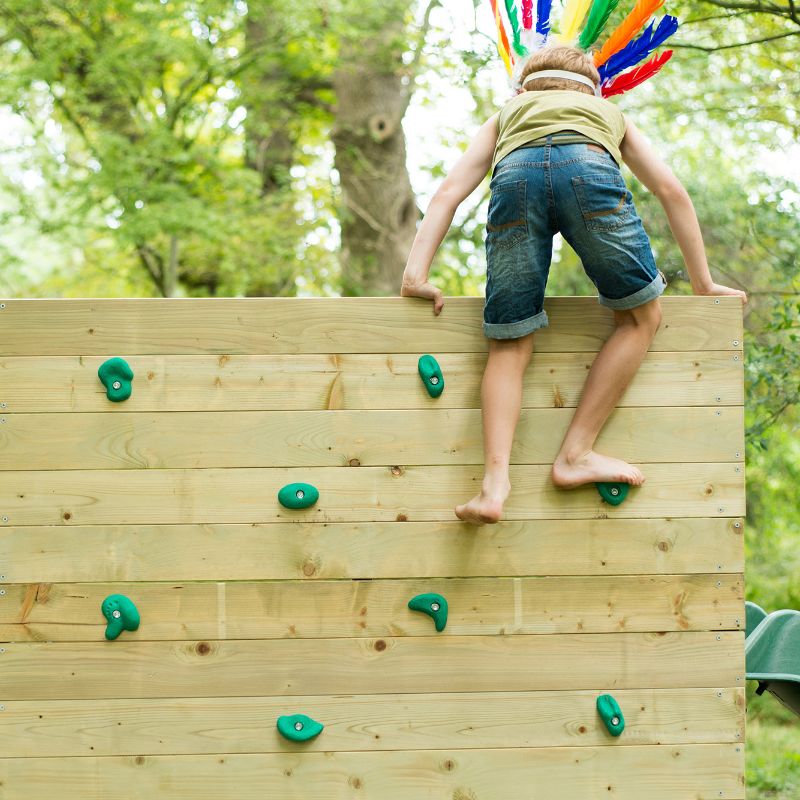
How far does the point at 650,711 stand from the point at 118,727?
1.43 meters

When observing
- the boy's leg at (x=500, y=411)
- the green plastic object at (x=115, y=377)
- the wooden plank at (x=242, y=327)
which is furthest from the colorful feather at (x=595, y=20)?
the green plastic object at (x=115, y=377)

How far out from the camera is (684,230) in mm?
2633

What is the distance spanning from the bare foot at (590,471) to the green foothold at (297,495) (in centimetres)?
65

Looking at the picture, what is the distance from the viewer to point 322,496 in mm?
2545

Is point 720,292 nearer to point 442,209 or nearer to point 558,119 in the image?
point 558,119

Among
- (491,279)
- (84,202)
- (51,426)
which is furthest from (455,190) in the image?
(84,202)

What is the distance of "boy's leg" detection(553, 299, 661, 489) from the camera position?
251 cm

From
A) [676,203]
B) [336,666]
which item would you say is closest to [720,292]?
[676,203]

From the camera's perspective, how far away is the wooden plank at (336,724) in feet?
8.21

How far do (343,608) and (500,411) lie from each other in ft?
2.22

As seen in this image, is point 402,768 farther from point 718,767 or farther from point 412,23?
point 412,23

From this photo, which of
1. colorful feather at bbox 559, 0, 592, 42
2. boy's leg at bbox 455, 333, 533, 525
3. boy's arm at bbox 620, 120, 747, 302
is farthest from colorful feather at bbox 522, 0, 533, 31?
boy's leg at bbox 455, 333, 533, 525

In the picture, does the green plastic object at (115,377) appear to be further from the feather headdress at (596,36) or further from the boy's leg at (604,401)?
the feather headdress at (596,36)

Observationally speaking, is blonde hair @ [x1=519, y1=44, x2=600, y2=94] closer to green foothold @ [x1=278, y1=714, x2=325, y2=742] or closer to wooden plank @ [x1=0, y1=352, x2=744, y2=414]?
wooden plank @ [x1=0, y1=352, x2=744, y2=414]
